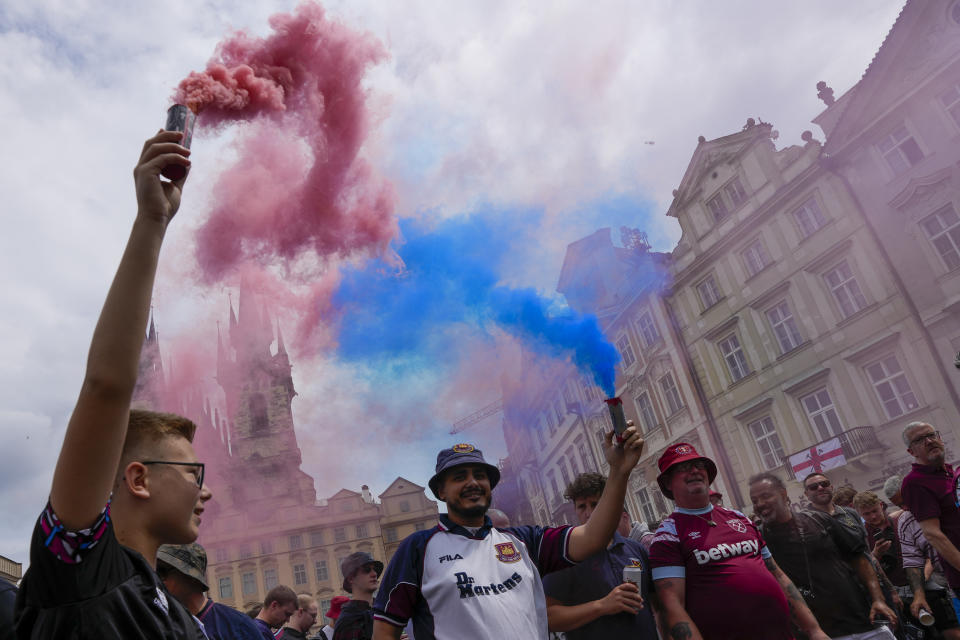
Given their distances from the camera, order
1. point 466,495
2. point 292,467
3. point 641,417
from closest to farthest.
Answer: point 466,495 < point 641,417 < point 292,467

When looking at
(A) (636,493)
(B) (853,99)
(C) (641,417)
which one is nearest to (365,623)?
(B) (853,99)

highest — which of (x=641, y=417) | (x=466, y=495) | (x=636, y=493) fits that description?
(x=641, y=417)

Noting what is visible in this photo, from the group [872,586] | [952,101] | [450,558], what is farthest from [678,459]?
[952,101]

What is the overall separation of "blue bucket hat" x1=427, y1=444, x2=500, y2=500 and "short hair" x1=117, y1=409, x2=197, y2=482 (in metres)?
1.82

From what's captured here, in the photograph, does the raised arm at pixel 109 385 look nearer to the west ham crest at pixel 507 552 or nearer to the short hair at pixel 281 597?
the west ham crest at pixel 507 552

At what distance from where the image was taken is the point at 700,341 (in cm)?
2566

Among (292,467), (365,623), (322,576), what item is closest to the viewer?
(365,623)

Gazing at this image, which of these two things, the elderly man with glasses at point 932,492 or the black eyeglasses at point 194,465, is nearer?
the black eyeglasses at point 194,465

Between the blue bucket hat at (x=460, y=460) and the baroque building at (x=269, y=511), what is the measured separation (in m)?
53.1

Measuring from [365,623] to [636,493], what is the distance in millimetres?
26878

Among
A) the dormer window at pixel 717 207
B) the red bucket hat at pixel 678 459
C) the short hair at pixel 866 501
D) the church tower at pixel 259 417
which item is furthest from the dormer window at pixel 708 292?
the church tower at pixel 259 417

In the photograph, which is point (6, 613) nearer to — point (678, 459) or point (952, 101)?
point (678, 459)

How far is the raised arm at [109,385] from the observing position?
1380 millimetres

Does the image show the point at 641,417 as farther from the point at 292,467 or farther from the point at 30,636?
the point at 292,467
